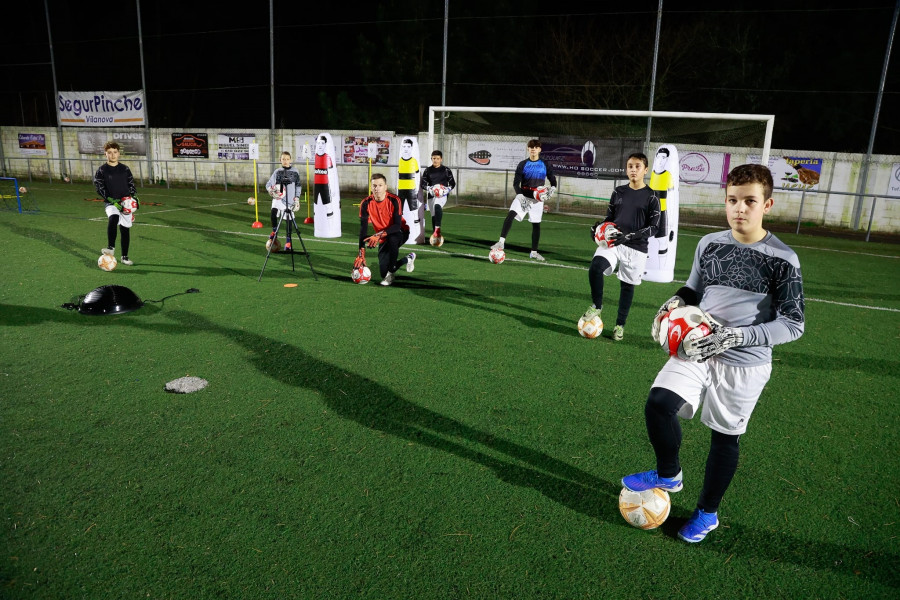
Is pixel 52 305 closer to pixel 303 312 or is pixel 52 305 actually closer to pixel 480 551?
pixel 303 312

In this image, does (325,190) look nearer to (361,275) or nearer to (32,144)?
(361,275)

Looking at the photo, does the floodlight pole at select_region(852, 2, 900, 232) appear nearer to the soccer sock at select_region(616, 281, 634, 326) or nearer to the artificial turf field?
the artificial turf field

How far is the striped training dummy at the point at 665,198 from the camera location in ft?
30.0

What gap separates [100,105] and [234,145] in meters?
6.82

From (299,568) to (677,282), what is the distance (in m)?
8.80

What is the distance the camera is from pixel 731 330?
9.08 feet

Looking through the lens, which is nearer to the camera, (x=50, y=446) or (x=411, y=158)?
(x=50, y=446)

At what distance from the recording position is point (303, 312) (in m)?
7.52

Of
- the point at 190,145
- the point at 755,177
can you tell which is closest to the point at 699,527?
the point at 755,177

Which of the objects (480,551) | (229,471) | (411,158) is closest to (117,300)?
(229,471)

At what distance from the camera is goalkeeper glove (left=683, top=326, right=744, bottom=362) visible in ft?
9.03

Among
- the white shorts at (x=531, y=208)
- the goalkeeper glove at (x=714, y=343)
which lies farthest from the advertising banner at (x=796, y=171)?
the goalkeeper glove at (x=714, y=343)

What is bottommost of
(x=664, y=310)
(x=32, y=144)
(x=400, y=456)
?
(x=400, y=456)

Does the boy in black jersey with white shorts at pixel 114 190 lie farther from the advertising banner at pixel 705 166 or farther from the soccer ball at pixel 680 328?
the advertising banner at pixel 705 166
